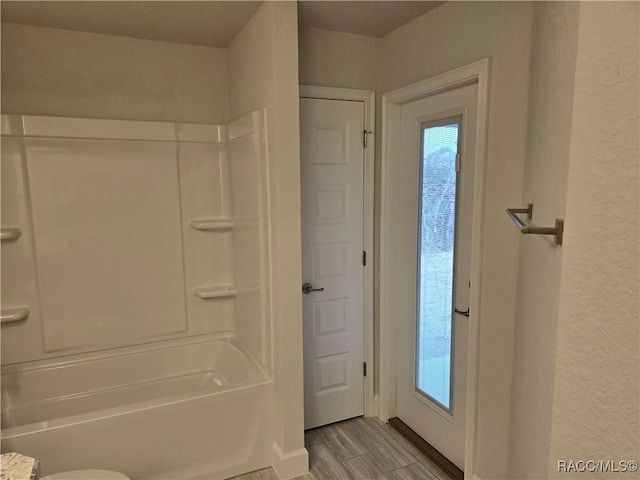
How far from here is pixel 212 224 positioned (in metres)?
2.81

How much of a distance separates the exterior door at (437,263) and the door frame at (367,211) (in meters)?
0.21

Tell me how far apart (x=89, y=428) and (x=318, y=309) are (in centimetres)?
138

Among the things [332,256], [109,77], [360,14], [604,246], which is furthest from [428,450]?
[109,77]

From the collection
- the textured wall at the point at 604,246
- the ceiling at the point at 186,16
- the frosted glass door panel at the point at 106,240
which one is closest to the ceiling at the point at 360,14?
the ceiling at the point at 186,16

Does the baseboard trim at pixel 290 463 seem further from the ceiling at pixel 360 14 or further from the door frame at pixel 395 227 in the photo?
the ceiling at pixel 360 14

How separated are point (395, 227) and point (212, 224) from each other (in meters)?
1.17

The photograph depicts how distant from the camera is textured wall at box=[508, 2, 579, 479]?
109cm

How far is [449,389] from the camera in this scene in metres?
2.45

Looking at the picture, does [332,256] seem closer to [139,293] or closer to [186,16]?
[139,293]

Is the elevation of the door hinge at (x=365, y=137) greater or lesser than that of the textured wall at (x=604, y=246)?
greater

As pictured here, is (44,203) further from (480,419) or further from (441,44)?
(480,419)

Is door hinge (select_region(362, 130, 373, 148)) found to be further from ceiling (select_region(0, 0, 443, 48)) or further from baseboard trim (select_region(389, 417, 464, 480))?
baseboard trim (select_region(389, 417, 464, 480))

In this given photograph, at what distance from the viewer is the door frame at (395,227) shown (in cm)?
199

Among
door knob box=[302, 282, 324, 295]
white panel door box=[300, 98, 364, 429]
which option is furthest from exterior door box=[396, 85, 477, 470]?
door knob box=[302, 282, 324, 295]
